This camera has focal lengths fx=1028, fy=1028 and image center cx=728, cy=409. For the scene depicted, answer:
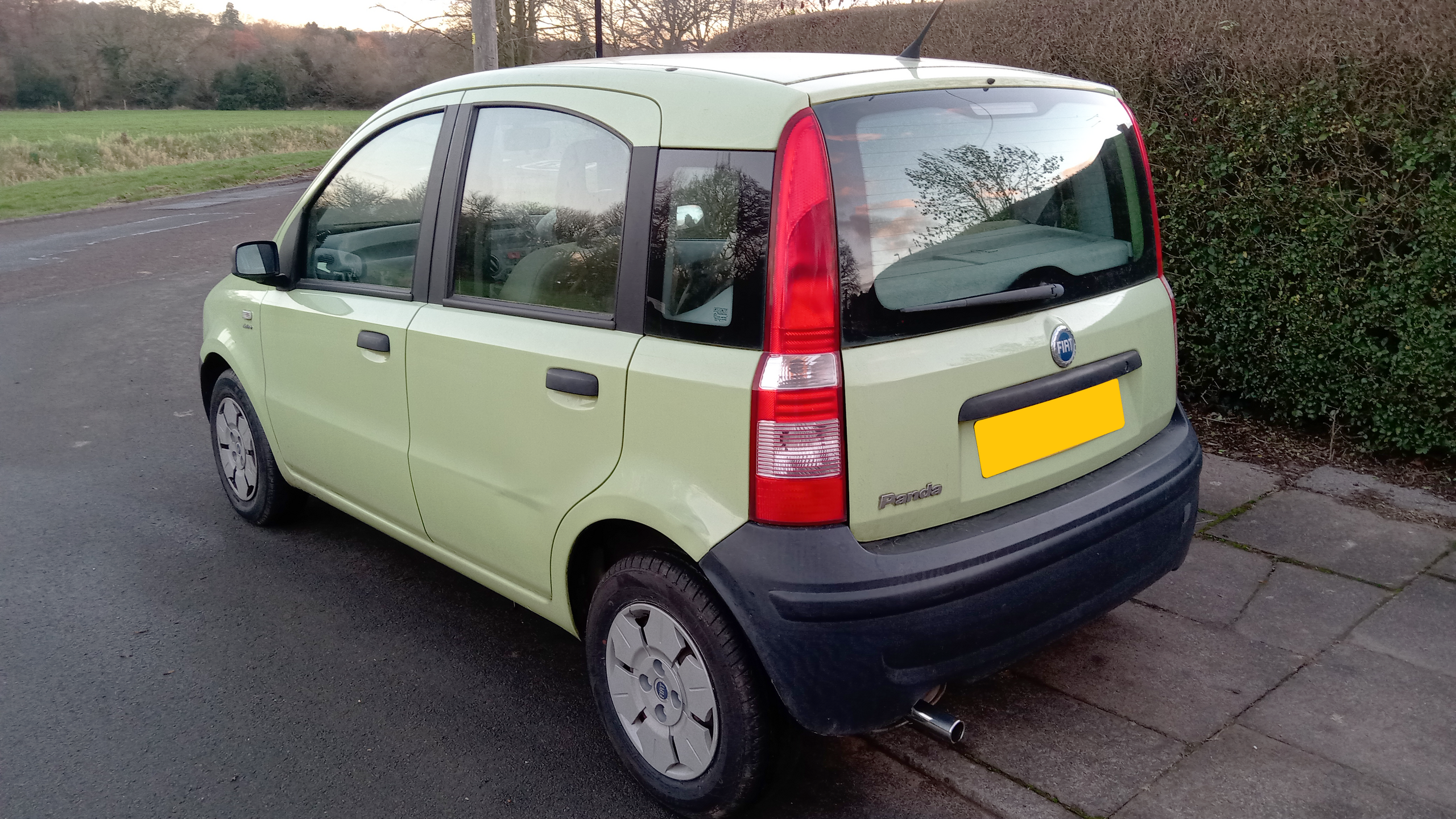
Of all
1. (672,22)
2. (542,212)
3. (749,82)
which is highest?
(672,22)

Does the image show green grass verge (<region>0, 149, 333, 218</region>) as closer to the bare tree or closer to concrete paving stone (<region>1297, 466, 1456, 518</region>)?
the bare tree

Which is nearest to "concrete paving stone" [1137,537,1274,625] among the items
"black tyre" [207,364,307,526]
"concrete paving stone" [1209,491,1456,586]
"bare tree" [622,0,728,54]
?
"concrete paving stone" [1209,491,1456,586]

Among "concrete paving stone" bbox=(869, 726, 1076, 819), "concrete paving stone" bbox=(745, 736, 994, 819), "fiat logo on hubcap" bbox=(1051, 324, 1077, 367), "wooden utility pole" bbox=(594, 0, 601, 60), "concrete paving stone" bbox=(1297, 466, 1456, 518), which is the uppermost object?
"wooden utility pole" bbox=(594, 0, 601, 60)

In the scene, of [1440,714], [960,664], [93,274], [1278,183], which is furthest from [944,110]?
[93,274]

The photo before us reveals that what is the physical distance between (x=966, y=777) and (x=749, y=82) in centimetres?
181

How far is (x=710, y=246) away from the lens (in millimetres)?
2301

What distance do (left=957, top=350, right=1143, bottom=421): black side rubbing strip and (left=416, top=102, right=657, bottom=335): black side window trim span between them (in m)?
0.81

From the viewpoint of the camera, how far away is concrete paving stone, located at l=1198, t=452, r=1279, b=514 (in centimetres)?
438

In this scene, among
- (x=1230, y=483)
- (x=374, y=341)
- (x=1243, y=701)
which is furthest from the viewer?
(x=1230, y=483)

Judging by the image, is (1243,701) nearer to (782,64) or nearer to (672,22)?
(782,64)

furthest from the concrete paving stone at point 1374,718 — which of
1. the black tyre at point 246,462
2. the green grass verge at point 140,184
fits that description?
the green grass verge at point 140,184

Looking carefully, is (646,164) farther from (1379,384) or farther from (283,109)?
(283,109)

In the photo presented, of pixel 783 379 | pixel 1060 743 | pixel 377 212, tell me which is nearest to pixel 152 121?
pixel 377 212

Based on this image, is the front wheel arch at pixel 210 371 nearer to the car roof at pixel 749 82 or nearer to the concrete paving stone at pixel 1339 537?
the car roof at pixel 749 82
